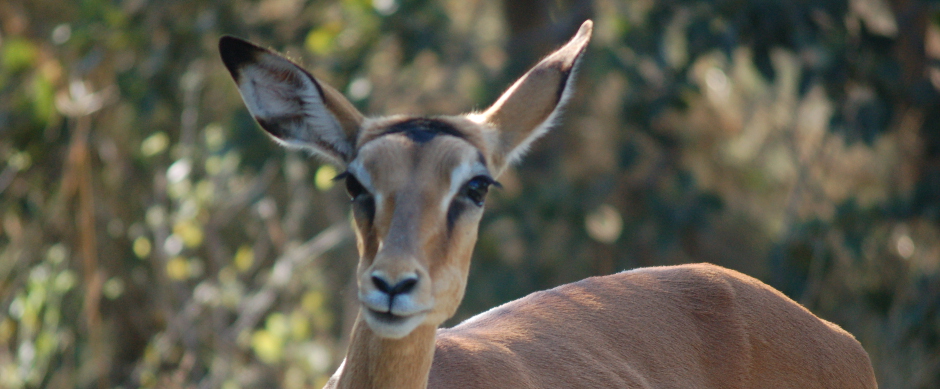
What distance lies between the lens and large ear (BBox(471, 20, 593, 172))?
380 cm

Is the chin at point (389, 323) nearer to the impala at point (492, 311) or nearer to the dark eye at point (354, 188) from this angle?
the impala at point (492, 311)

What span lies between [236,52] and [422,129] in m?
0.80

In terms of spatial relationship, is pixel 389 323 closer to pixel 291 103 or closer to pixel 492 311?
pixel 291 103

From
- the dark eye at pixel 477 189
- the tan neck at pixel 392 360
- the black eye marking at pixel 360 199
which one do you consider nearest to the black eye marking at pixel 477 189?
the dark eye at pixel 477 189

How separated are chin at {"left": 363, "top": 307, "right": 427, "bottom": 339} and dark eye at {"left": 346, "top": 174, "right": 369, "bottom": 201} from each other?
0.49 metres

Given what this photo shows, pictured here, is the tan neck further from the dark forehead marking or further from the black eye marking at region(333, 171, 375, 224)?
the dark forehead marking

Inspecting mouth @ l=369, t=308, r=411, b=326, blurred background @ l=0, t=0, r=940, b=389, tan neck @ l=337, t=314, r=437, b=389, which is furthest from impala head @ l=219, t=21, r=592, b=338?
blurred background @ l=0, t=0, r=940, b=389

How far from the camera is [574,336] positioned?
4.00 metres

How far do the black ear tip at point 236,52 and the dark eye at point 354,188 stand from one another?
26.0 inches

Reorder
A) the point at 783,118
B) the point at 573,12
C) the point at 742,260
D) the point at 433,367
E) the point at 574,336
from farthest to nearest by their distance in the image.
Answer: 1. the point at 783,118
2. the point at 742,260
3. the point at 573,12
4. the point at 574,336
5. the point at 433,367

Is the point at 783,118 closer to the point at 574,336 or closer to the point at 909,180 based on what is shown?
the point at 909,180

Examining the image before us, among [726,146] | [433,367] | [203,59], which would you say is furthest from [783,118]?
[433,367]

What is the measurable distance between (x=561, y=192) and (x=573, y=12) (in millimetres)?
1840

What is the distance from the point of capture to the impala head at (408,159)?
3.03 meters
